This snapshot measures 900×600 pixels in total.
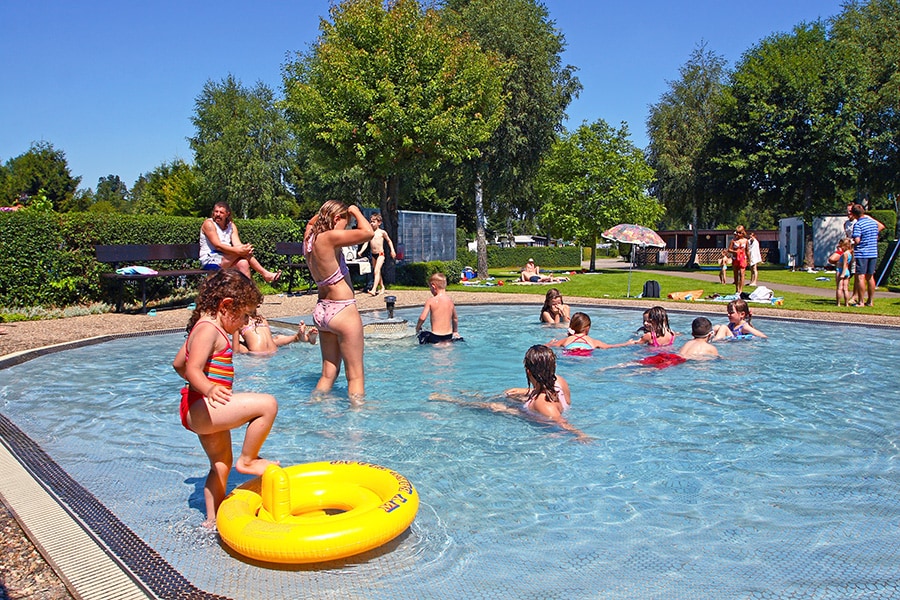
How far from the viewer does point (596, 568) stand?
10.8ft

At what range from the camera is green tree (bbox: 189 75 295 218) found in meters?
44.9

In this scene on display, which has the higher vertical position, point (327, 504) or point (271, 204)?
point (271, 204)

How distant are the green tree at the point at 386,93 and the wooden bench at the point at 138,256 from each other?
5.51 metres

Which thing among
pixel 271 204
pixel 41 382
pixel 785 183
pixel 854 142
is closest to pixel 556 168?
pixel 785 183

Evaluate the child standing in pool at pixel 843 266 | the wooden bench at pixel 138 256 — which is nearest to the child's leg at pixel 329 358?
the wooden bench at pixel 138 256

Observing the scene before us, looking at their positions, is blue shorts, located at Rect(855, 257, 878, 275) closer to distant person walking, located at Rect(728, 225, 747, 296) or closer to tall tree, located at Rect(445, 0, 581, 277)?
distant person walking, located at Rect(728, 225, 747, 296)

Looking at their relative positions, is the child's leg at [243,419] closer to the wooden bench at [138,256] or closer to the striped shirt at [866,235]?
the wooden bench at [138,256]

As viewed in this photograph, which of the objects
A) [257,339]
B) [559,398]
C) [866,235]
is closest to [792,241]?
[866,235]

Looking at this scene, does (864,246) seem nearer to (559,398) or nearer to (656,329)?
(656,329)

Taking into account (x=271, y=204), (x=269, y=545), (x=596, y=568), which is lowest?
(x=596, y=568)

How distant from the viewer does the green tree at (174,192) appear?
166 ft

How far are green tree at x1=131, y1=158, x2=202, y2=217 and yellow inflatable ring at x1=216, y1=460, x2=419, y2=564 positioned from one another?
46.2m

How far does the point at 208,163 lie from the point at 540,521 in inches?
1780

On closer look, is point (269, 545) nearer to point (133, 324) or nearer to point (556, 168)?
point (133, 324)
